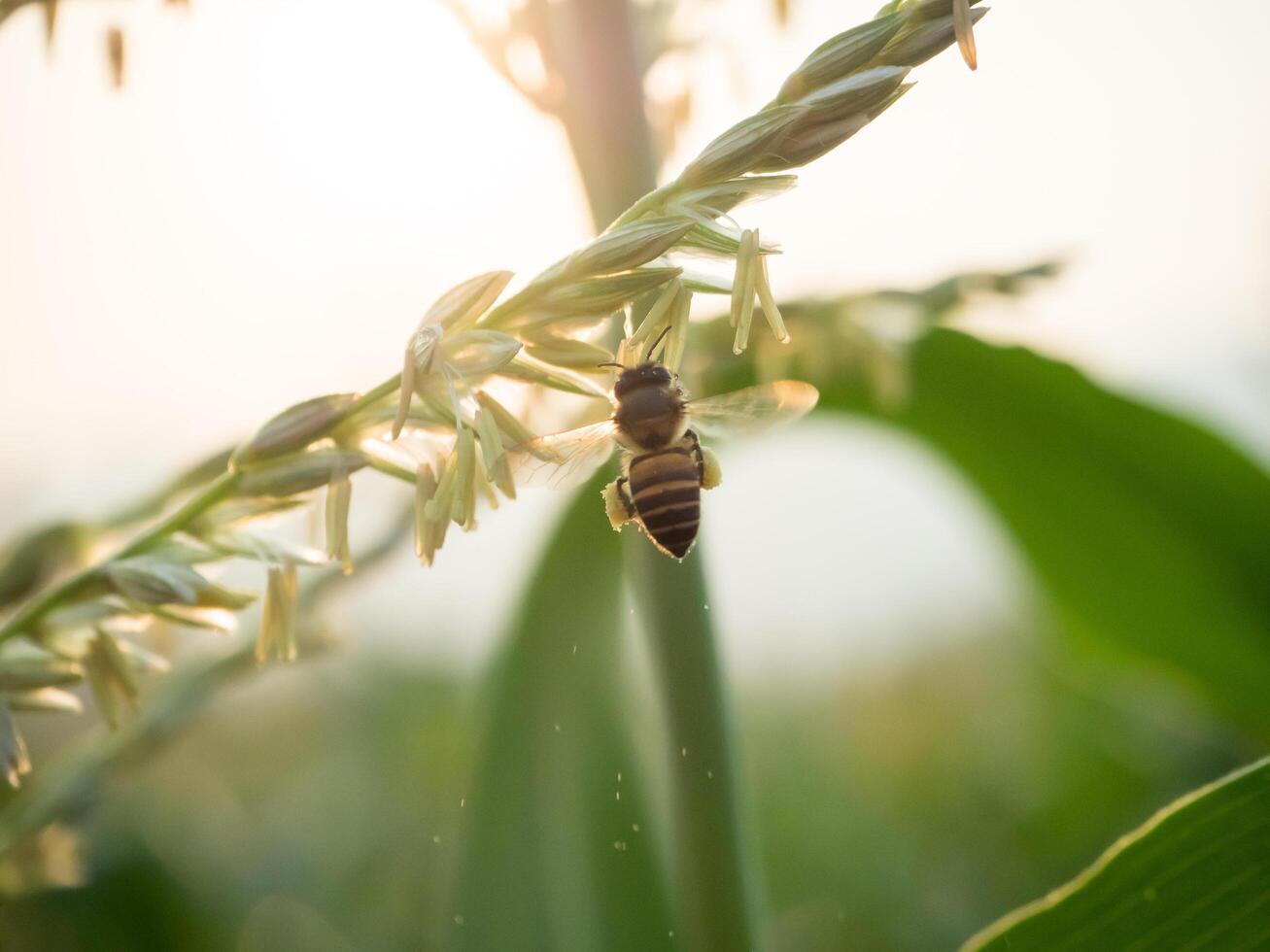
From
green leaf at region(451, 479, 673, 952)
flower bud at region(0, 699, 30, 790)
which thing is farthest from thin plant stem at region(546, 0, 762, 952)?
flower bud at region(0, 699, 30, 790)

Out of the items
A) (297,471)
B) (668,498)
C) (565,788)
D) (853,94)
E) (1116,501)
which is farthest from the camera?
(1116,501)

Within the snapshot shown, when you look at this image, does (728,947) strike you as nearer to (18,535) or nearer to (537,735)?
(537,735)

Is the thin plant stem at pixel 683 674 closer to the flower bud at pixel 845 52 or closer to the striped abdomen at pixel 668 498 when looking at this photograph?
the striped abdomen at pixel 668 498

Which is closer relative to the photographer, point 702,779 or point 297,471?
point 297,471

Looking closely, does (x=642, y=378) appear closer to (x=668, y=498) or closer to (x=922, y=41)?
(x=668, y=498)

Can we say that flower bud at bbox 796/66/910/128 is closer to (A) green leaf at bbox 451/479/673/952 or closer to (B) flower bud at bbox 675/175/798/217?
(B) flower bud at bbox 675/175/798/217

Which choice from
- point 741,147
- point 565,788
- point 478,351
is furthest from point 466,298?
point 565,788

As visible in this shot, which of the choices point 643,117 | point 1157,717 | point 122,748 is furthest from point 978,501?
point 122,748
